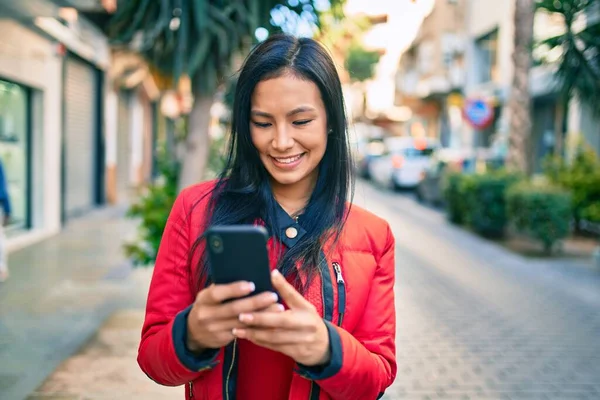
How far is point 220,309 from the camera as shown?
4.49 ft

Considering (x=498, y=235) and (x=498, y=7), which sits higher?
(x=498, y=7)

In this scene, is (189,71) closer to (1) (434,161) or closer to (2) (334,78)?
(2) (334,78)

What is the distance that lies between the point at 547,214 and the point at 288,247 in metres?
9.59

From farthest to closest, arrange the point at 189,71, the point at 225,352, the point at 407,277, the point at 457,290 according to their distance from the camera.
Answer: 1. the point at 407,277
2. the point at 457,290
3. the point at 189,71
4. the point at 225,352

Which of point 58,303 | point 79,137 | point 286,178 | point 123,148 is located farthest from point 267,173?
point 123,148

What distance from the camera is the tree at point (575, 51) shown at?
7.89m

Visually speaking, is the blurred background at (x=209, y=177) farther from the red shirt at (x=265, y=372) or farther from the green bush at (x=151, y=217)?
the red shirt at (x=265, y=372)

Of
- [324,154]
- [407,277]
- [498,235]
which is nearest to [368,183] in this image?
[498,235]

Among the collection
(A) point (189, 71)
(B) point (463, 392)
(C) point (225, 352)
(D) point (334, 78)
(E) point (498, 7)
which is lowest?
(B) point (463, 392)

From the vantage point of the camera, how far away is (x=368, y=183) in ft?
101

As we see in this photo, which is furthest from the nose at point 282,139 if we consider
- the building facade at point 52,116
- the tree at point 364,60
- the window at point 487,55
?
the tree at point 364,60

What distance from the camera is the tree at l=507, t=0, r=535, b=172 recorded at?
12422 mm

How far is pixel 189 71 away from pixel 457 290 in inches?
178

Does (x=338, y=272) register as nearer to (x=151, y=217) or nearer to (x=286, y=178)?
(x=286, y=178)
